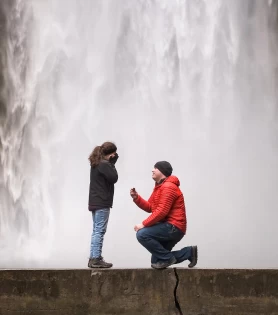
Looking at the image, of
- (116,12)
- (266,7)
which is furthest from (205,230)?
(266,7)

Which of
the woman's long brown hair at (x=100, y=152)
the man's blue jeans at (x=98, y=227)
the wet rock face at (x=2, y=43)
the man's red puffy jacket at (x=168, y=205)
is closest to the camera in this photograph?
the man's red puffy jacket at (x=168, y=205)

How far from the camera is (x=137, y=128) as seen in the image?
21375mm

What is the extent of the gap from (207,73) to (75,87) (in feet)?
14.0

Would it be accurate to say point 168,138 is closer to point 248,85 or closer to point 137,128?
point 137,128

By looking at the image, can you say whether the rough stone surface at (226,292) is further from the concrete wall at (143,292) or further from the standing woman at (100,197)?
the standing woman at (100,197)

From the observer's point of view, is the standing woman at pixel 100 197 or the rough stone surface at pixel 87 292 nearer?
the rough stone surface at pixel 87 292

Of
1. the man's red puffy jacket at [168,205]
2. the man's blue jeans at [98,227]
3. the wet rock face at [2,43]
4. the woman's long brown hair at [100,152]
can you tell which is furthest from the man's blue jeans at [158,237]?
the wet rock face at [2,43]

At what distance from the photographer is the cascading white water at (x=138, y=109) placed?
19.9 meters

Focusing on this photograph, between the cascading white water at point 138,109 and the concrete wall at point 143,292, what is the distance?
37.0 feet

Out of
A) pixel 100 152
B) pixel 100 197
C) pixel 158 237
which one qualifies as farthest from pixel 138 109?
pixel 158 237

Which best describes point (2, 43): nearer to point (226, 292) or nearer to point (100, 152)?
point (100, 152)

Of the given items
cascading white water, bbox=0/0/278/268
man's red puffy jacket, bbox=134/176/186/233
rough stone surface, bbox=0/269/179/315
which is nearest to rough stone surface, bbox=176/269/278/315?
rough stone surface, bbox=0/269/179/315

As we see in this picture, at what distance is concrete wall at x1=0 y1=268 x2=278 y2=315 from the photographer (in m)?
7.23

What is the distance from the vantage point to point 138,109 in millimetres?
21594
